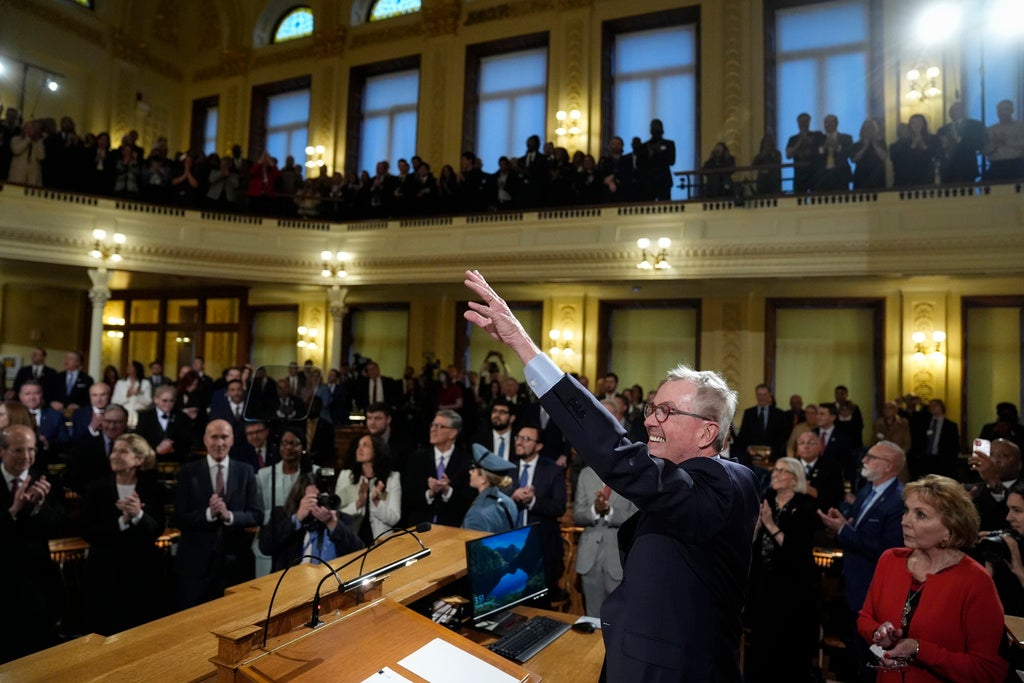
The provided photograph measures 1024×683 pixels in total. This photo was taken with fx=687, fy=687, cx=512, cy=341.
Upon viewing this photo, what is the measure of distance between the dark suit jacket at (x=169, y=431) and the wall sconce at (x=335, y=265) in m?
5.44

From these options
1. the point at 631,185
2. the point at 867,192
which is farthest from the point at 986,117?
the point at 631,185

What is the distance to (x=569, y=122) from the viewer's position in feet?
41.0

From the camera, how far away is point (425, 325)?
1318 cm

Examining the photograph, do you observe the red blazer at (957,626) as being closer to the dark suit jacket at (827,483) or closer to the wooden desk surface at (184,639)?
the wooden desk surface at (184,639)

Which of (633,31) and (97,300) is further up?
(633,31)

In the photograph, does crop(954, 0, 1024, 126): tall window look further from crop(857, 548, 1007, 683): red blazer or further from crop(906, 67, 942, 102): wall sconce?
crop(857, 548, 1007, 683): red blazer

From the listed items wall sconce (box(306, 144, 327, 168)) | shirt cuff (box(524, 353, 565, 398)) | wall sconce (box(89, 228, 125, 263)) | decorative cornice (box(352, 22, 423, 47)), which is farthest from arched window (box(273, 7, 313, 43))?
shirt cuff (box(524, 353, 565, 398))

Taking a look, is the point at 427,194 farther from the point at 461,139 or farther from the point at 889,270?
the point at 889,270

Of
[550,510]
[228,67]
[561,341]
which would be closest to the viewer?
[550,510]

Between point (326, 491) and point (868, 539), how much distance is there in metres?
2.62

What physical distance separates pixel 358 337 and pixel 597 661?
1240 cm

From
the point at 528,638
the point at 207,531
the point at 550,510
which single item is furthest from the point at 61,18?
the point at 528,638

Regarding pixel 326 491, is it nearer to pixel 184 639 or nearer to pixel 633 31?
pixel 184 639

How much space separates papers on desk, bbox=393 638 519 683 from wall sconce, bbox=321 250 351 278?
10144 mm
